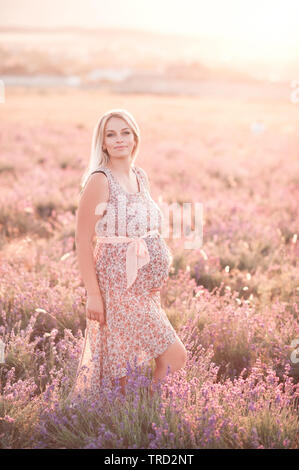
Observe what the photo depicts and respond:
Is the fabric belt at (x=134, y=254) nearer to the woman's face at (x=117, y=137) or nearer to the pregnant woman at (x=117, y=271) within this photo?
the pregnant woman at (x=117, y=271)

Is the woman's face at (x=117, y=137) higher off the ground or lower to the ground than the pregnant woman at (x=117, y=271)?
higher

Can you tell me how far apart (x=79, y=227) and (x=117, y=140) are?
1.97 ft

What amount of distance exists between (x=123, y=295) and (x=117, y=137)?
100 centimetres

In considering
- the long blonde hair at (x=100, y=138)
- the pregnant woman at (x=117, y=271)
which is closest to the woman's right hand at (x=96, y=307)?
the pregnant woman at (x=117, y=271)

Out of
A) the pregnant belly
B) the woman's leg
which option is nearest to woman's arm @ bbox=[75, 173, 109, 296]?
the pregnant belly

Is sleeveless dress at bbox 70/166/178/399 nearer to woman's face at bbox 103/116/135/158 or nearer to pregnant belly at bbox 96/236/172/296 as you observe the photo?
pregnant belly at bbox 96/236/172/296

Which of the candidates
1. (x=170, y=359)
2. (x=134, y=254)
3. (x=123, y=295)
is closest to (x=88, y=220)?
(x=134, y=254)

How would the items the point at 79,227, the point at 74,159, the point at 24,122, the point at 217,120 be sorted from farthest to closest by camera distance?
the point at 217,120, the point at 24,122, the point at 74,159, the point at 79,227

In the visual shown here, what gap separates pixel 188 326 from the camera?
150 inches

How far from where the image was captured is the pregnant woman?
9.98 ft

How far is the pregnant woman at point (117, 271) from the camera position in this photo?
304 cm
